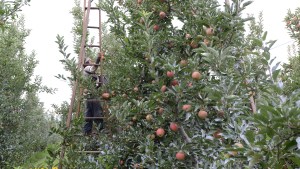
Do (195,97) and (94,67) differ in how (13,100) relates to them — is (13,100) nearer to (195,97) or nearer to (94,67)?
(94,67)

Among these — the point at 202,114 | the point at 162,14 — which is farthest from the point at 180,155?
the point at 162,14

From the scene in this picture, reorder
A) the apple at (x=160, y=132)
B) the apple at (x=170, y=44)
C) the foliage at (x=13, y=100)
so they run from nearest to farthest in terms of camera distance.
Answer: the apple at (x=160, y=132) → the apple at (x=170, y=44) → the foliage at (x=13, y=100)

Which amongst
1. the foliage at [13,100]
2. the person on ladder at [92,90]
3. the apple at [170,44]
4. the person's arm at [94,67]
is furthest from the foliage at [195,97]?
the foliage at [13,100]

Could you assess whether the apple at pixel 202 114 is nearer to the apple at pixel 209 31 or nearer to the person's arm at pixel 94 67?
the apple at pixel 209 31

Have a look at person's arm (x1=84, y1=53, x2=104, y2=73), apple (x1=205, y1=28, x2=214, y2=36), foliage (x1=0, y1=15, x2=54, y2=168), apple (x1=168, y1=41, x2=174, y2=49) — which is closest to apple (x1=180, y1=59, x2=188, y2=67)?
apple (x1=168, y1=41, x2=174, y2=49)

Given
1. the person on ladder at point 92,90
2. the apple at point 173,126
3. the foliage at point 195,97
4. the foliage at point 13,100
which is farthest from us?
the foliage at point 13,100

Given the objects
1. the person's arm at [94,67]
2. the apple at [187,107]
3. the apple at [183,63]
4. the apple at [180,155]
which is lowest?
the apple at [180,155]

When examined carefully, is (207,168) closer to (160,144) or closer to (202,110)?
(202,110)

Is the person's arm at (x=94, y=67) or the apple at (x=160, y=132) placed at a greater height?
the person's arm at (x=94, y=67)

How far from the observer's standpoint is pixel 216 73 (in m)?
2.01

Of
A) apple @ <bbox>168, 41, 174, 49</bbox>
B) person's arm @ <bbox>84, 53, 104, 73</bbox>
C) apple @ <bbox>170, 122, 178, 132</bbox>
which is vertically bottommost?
apple @ <bbox>170, 122, 178, 132</bbox>

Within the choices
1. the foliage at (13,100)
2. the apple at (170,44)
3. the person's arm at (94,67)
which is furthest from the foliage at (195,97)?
the foliage at (13,100)

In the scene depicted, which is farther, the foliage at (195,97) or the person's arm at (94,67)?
the person's arm at (94,67)

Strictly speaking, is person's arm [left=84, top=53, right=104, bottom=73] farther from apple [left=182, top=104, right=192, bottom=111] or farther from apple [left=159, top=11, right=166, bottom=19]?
apple [left=182, top=104, right=192, bottom=111]
